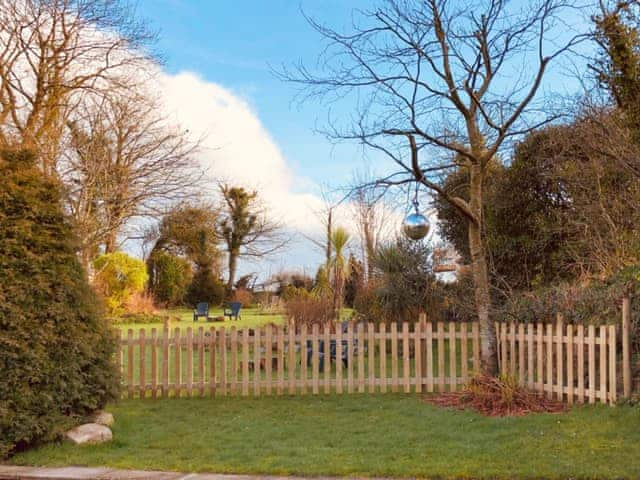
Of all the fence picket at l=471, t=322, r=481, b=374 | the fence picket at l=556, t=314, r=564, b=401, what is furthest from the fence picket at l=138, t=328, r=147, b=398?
the fence picket at l=556, t=314, r=564, b=401

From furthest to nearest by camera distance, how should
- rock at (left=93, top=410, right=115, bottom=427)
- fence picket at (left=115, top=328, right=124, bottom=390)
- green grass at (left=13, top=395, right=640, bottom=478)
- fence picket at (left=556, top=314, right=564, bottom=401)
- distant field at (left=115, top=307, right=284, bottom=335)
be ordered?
distant field at (left=115, top=307, right=284, bottom=335) < fence picket at (left=556, top=314, right=564, bottom=401) < fence picket at (left=115, top=328, right=124, bottom=390) < rock at (left=93, top=410, right=115, bottom=427) < green grass at (left=13, top=395, right=640, bottom=478)

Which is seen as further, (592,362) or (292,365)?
(292,365)

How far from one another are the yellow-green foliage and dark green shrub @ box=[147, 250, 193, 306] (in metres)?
5.92

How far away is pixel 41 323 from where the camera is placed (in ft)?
19.4

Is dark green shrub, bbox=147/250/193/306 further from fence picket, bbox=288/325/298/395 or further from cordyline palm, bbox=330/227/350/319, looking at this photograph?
fence picket, bbox=288/325/298/395

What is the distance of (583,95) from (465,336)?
17.2ft

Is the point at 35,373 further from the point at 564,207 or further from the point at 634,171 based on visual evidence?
the point at 564,207

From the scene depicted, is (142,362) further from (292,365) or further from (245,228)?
(245,228)

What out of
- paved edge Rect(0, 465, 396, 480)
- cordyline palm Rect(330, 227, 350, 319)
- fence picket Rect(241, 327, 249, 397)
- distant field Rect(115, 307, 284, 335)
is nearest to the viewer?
paved edge Rect(0, 465, 396, 480)

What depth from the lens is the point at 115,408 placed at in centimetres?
794

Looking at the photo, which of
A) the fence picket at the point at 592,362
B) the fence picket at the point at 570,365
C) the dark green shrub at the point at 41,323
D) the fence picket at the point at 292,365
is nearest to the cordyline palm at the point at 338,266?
the fence picket at the point at 292,365

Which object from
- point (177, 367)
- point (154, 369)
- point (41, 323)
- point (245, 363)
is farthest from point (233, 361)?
point (41, 323)

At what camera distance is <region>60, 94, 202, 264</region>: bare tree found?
1719 cm

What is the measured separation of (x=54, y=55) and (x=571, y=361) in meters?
14.1
